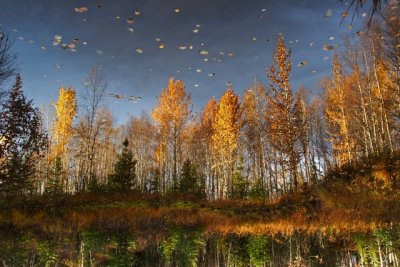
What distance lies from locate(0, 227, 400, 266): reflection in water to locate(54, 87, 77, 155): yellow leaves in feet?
54.7

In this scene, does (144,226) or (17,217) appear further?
(17,217)

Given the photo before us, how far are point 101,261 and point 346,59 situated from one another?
18808 mm

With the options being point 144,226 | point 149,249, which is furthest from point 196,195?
point 149,249

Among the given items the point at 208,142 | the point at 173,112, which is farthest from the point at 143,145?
the point at 173,112

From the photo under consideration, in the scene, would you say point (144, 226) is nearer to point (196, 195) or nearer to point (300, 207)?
point (300, 207)

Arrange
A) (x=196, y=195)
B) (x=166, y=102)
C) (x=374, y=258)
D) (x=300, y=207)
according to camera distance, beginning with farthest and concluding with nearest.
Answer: (x=166, y=102), (x=196, y=195), (x=300, y=207), (x=374, y=258)

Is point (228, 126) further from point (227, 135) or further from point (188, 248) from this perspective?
point (188, 248)

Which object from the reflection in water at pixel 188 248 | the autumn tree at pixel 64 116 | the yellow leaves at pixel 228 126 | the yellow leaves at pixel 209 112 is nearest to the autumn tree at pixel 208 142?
the yellow leaves at pixel 209 112

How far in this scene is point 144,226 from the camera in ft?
47.1

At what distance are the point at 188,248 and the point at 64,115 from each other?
879 inches

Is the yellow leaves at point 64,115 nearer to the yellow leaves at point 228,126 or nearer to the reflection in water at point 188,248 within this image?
the yellow leaves at point 228,126

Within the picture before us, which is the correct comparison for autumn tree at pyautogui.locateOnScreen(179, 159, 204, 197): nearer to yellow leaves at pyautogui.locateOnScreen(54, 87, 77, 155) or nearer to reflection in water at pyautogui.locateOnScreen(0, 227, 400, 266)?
yellow leaves at pyautogui.locateOnScreen(54, 87, 77, 155)

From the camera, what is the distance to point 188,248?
38.7ft

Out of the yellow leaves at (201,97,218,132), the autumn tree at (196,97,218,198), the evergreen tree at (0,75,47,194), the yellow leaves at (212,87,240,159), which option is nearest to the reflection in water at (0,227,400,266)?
the evergreen tree at (0,75,47,194)
